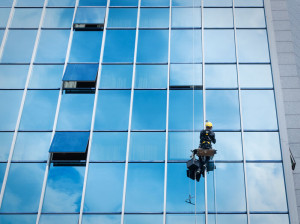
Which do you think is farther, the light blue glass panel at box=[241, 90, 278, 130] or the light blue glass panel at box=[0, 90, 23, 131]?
the light blue glass panel at box=[0, 90, 23, 131]

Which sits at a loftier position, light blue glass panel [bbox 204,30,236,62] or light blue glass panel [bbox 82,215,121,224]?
light blue glass panel [bbox 204,30,236,62]

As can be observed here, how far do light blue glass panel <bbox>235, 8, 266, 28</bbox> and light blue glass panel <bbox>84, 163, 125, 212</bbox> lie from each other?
992 centimetres

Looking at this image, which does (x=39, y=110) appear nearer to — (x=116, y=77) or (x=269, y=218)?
(x=116, y=77)

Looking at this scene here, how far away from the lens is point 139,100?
18.5 m

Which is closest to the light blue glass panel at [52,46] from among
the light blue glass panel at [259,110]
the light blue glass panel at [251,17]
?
the light blue glass panel at [251,17]

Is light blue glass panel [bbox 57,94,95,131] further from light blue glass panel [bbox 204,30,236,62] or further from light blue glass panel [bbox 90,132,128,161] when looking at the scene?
light blue glass panel [bbox 204,30,236,62]

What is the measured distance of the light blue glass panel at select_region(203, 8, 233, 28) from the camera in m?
20.4

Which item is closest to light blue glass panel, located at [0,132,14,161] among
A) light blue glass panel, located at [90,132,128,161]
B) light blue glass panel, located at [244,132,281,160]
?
light blue glass panel, located at [90,132,128,161]

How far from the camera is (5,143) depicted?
17562 millimetres

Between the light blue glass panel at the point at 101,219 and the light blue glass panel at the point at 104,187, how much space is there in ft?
0.80

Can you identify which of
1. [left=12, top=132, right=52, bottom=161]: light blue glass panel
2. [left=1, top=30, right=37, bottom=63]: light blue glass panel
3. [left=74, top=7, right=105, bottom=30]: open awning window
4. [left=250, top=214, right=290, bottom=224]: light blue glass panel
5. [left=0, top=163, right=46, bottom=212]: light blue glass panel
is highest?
[left=74, top=7, right=105, bottom=30]: open awning window

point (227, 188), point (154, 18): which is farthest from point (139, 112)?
point (154, 18)

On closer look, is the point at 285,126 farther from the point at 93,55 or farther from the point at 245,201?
the point at 93,55

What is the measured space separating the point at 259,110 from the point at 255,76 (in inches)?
73.9
